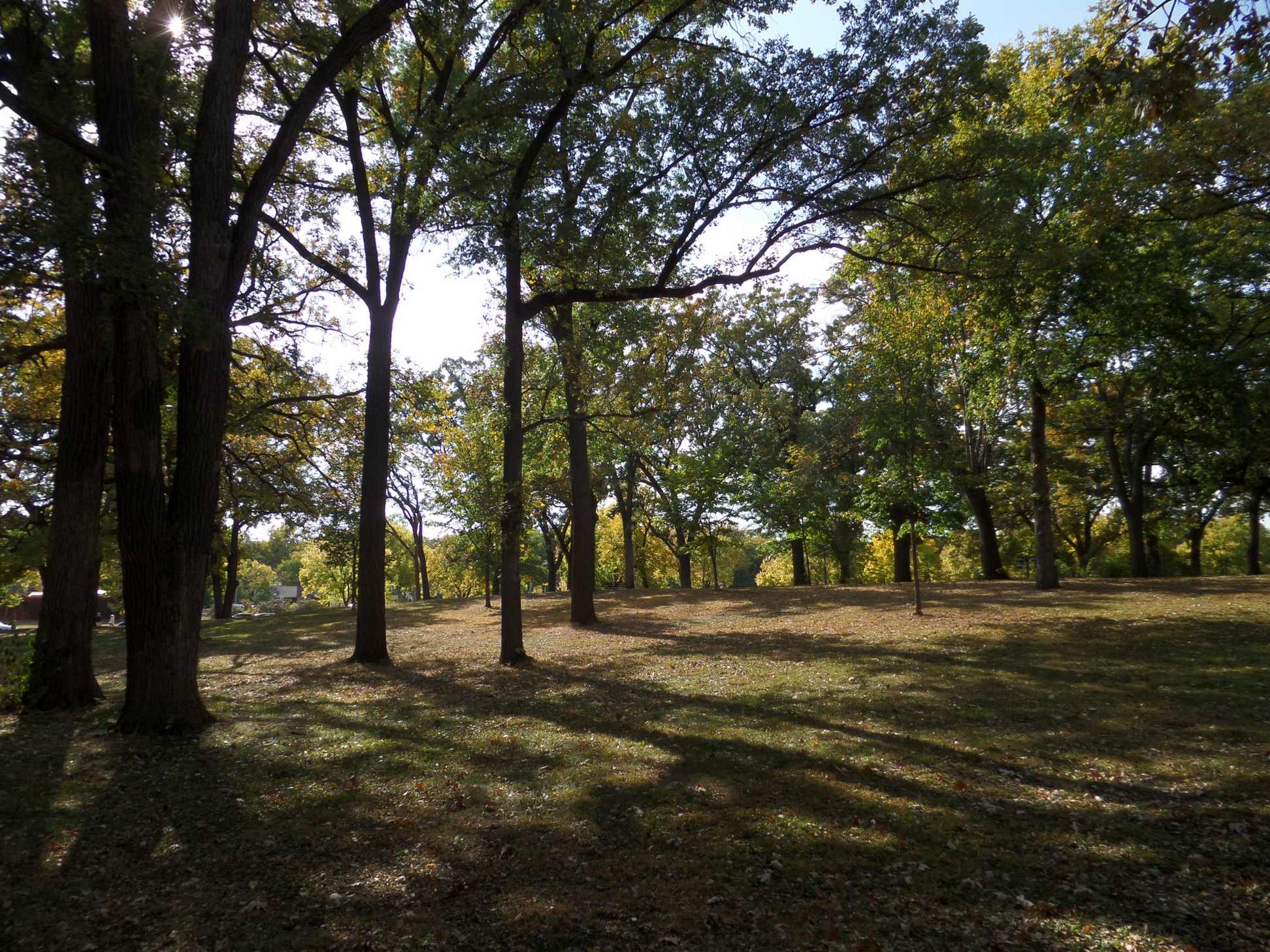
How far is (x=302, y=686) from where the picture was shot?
11906 millimetres

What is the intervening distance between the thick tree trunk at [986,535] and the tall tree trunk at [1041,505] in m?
8.19

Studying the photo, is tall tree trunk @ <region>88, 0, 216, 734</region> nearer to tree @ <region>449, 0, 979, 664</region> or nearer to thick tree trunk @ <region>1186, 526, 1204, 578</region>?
tree @ <region>449, 0, 979, 664</region>

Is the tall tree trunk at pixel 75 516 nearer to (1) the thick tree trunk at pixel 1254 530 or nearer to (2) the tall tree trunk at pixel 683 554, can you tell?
(2) the tall tree trunk at pixel 683 554

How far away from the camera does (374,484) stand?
45.5 feet

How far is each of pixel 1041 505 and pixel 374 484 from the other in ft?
55.0

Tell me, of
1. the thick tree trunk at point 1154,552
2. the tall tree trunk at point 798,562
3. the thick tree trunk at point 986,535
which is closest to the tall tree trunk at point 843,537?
the tall tree trunk at point 798,562

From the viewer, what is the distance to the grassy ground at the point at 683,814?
13.4ft

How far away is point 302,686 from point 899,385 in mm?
13910

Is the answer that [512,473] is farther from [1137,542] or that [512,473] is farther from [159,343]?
[1137,542]

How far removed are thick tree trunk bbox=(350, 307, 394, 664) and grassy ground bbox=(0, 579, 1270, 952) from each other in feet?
8.50

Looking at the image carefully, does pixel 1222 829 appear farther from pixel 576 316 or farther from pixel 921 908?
pixel 576 316

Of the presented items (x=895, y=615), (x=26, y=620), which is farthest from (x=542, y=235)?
(x=26, y=620)

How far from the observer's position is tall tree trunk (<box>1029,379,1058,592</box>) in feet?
62.5

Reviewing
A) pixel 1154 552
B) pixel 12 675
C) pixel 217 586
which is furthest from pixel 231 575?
pixel 1154 552
